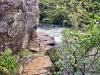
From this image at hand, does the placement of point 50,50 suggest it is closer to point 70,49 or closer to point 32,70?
point 32,70

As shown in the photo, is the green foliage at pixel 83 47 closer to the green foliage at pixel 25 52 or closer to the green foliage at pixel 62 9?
the green foliage at pixel 25 52

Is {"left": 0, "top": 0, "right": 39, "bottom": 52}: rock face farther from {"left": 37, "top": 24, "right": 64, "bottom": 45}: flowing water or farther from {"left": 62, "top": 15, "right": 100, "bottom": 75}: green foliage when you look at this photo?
{"left": 37, "top": 24, "right": 64, "bottom": 45}: flowing water

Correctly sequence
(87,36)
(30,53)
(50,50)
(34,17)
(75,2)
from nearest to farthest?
(87,36) < (30,53) < (50,50) < (34,17) < (75,2)

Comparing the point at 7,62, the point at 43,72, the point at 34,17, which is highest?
the point at 34,17

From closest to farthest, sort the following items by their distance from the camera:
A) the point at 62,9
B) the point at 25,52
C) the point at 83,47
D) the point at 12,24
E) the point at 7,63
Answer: the point at 83,47
the point at 7,63
the point at 12,24
the point at 25,52
the point at 62,9

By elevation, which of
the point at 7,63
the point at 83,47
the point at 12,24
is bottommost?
the point at 7,63

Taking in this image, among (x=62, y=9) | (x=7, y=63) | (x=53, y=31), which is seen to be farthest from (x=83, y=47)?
(x=62, y=9)

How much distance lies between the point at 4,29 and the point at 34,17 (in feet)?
15.1

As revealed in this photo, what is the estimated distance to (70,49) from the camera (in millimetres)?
8656

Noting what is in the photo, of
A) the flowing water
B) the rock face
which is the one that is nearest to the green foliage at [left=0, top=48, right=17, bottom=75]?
the rock face

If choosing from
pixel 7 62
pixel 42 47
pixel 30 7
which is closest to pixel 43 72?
pixel 7 62

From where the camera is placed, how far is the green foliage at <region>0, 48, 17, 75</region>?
334 inches

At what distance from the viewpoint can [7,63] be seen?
28.9 feet

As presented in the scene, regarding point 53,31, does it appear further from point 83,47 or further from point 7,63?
point 83,47
